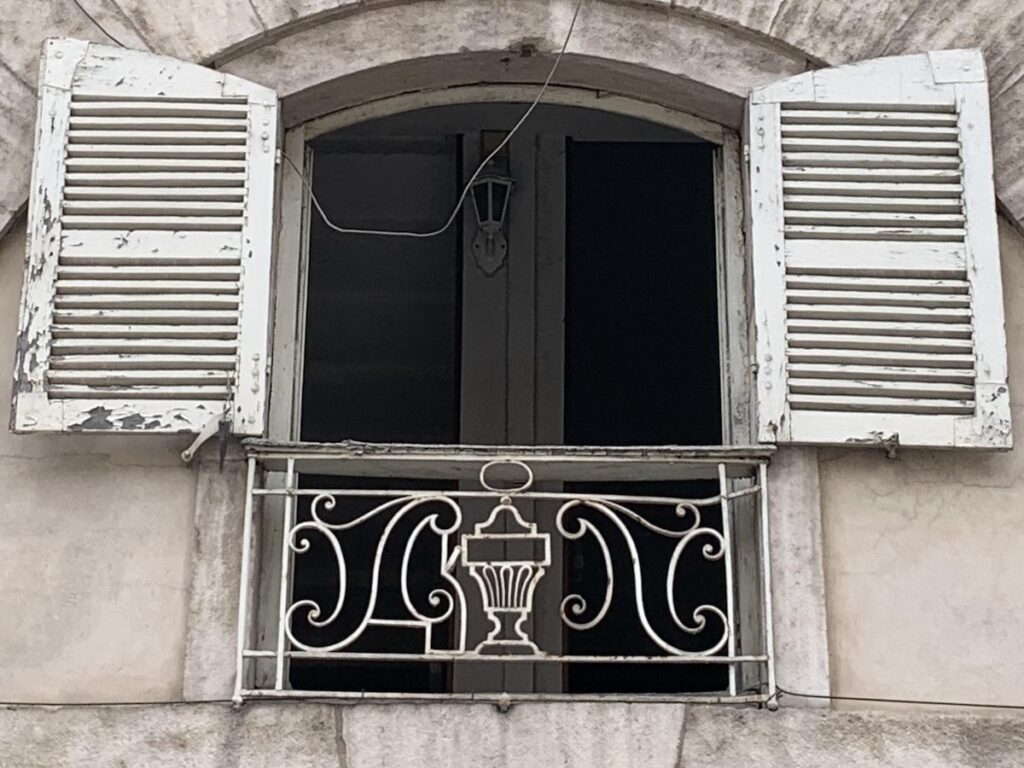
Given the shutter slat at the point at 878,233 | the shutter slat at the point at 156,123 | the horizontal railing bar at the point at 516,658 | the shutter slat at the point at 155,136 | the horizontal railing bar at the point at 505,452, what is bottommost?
the horizontal railing bar at the point at 516,658

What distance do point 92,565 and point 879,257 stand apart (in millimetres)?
2466

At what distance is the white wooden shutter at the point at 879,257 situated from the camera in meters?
4.77

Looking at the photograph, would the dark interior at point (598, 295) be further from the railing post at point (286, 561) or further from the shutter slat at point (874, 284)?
the railing post at point (286, 561)

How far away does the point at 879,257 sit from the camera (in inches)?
193

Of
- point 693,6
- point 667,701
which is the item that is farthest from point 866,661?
point 693,6

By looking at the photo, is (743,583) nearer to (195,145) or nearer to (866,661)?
(866,661)

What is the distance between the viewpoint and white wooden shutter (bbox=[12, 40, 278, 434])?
4.72m

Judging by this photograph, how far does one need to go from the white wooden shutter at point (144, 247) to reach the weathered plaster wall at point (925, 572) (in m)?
→ 1.73

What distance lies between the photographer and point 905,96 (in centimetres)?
505

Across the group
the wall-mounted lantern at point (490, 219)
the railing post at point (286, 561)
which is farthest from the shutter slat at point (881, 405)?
the wall-mounted lantern at point (490, 219)

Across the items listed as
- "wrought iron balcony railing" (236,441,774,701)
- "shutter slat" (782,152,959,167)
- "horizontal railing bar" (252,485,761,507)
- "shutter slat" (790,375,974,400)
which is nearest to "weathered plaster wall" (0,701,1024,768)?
"wrought iron balcony railing" (236,441,774,701)

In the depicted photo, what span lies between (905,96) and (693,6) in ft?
2.34

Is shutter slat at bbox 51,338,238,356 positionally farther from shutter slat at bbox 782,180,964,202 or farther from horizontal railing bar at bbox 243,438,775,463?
shutter slat at bbox 782,180,964,202

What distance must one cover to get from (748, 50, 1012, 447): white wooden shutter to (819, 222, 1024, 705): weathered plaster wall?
0.53ft
